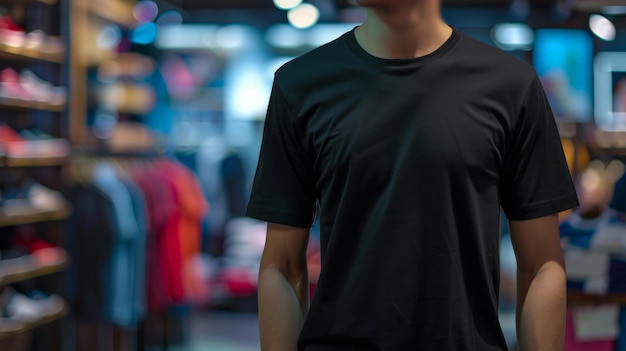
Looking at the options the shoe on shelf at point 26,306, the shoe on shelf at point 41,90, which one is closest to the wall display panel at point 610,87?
the shoe on shelf at point 41,90

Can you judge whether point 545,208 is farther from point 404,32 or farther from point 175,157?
point 175,157

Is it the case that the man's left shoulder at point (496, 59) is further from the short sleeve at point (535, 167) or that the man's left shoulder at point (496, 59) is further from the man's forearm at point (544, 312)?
the man's forearm at point (544, 312)

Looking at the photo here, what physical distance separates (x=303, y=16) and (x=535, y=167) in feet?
22.0

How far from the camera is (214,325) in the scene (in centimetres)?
794

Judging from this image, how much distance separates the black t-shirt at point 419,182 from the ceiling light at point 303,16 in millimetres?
6439

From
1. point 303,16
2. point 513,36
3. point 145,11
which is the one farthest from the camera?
point 303,16

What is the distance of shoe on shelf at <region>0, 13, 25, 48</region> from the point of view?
510cm

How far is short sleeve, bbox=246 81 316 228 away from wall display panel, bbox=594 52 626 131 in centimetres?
631

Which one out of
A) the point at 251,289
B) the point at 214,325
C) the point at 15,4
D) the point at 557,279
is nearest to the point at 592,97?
the point at 251,289

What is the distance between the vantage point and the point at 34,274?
544cm

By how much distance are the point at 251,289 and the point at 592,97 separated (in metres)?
3.10

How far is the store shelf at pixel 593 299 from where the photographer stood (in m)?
4.02

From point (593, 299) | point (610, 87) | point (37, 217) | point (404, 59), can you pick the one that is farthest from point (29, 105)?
point (610, 87)

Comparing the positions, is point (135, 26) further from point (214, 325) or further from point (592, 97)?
point (592, 97)
